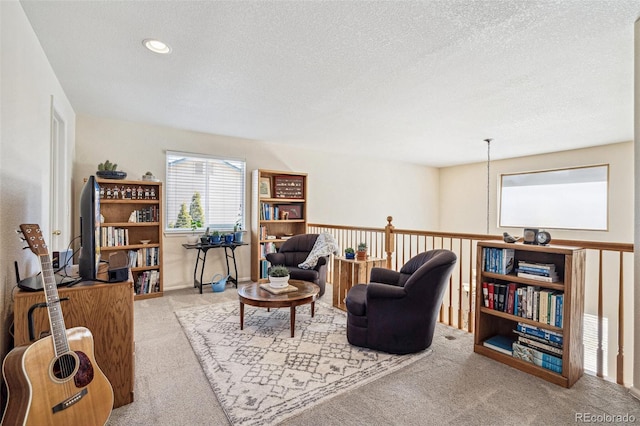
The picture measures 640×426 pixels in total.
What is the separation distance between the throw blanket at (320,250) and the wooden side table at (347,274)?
30 centimetres

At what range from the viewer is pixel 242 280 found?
5168mm

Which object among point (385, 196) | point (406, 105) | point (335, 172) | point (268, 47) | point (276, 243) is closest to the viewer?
point (268, 47)

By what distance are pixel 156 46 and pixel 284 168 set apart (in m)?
3.50

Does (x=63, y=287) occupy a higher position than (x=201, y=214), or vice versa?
(x=201, y=214)

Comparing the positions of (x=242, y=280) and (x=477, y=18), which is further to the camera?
(x=242, y=280)

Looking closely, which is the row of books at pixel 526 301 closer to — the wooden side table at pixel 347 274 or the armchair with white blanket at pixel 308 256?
the wooden side table at pixel 347 274

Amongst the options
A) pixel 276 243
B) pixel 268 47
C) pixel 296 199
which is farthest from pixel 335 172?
pixel 268 47

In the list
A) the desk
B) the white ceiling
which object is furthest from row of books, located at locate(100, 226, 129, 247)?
the white ceiling

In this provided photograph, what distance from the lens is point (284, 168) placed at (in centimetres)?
571

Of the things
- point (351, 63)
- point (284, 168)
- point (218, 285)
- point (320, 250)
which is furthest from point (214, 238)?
point (351, 63)

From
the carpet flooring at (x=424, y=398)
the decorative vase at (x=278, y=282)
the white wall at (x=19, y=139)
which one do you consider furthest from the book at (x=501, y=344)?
the white wall at (x=19, y=139)

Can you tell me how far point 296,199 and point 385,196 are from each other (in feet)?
8.91

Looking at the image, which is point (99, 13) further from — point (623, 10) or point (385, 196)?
point (385, 196)

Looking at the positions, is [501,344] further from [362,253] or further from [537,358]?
[362,253]
